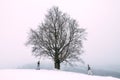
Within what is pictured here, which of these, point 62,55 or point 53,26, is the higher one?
point 53,26

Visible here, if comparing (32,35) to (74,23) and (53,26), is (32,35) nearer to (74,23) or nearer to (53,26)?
(53,26)

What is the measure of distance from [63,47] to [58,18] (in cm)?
730

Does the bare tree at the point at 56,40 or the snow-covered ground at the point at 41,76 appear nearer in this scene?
the snow-covered ground at the point at 41,76

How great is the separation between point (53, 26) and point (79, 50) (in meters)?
8.33

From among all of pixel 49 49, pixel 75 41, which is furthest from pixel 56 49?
pixel 75 41

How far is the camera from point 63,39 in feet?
172

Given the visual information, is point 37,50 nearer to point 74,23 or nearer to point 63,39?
point 63,39

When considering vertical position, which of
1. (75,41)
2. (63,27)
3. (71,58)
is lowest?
(71,58)

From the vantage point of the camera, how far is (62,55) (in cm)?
5272

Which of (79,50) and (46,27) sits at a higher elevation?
(46,27)

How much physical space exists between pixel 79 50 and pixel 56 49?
18.3 ft

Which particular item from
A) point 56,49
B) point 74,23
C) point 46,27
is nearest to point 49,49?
point 56,49

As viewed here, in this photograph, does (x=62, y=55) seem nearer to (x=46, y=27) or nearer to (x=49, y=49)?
(x=49, y=49)

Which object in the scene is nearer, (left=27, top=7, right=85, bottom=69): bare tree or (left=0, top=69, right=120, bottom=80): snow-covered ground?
(left=0, top=69, right=120, bottom=80): snow-covered ground
